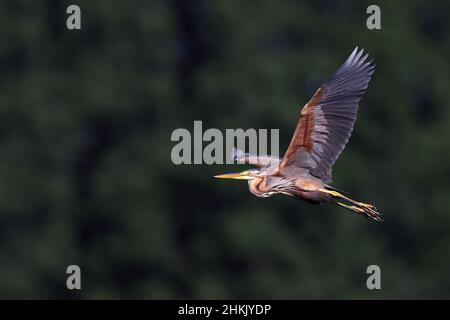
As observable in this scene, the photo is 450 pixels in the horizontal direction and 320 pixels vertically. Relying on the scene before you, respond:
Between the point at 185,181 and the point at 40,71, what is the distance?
2.80 meters

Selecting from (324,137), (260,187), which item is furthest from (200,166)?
(324,137)

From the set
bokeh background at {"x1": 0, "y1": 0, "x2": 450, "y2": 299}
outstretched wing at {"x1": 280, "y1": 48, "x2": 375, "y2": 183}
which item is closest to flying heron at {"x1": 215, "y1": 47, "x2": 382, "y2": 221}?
outstretched wing at {"x1": 280, "y1": 48, "x2": 375, "y2": 183}

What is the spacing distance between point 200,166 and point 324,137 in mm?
9538

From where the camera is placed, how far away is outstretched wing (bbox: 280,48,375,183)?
31.9 ft

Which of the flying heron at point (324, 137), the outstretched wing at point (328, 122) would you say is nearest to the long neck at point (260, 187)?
the flying heron at point (324, 137)

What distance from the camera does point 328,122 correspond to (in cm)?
978

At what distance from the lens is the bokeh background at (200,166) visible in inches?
775

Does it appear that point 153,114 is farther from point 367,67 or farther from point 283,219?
point 367,67

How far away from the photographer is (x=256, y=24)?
2109cm

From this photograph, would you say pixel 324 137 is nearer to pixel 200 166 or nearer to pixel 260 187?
Result: pixel 260 187

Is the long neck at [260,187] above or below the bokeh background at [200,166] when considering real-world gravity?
below

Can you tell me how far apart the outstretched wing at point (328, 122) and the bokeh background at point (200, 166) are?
8.93 m

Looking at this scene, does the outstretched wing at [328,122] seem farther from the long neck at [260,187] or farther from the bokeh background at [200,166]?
the bokeh background at [200,166]
